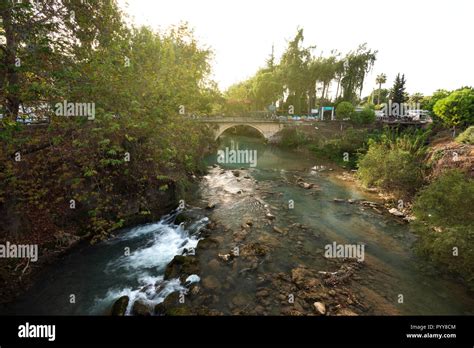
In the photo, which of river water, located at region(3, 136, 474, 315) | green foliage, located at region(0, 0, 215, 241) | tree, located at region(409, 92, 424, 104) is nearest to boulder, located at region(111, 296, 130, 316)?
river water, located at region(3, 136, 474, 315)

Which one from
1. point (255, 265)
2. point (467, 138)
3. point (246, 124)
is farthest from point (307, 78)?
Answer: point (255, 265)

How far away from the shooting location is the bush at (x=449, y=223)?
8578 mm

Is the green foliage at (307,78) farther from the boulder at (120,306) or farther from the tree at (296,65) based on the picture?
the boulder at (120,306)

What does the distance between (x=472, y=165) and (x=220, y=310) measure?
2075 cm

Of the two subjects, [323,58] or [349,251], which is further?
[323,58]

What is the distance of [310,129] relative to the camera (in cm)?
4416

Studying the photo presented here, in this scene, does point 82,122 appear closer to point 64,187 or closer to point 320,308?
point 64,187

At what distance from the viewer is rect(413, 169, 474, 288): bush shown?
28.1ft

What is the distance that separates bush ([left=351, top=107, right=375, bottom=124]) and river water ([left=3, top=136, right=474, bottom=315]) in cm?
3071

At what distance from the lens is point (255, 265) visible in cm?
1032

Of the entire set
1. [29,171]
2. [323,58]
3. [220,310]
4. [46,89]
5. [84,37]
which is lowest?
[220,310]

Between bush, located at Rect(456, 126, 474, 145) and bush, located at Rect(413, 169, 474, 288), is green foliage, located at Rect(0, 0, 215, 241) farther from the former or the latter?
bush, located at Rect(456, 126, 474, 145)
